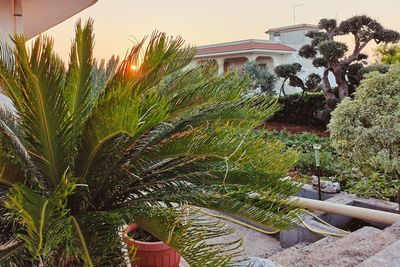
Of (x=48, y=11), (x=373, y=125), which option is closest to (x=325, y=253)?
(x=373, y=125)

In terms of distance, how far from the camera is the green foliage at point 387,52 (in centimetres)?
1357

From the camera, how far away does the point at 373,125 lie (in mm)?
4371

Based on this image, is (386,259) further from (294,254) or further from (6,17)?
(6,17)

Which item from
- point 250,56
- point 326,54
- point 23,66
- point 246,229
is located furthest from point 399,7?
point 23,66

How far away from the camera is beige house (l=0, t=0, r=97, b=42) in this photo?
3436 mm

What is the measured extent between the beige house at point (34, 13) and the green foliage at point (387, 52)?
12002mm

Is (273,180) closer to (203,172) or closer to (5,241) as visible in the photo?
(203,172)

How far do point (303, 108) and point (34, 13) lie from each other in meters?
9.69

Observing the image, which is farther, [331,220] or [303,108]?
[303,108]

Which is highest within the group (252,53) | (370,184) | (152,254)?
(252,53)

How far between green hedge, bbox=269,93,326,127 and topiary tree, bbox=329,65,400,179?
25.0 feet

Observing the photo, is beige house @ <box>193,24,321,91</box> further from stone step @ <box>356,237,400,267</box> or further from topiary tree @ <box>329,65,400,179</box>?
stone step @ <box>356,237,400,267</box>

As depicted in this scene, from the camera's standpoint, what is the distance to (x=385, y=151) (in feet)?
13.9

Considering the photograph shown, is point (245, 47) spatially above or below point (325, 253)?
above
